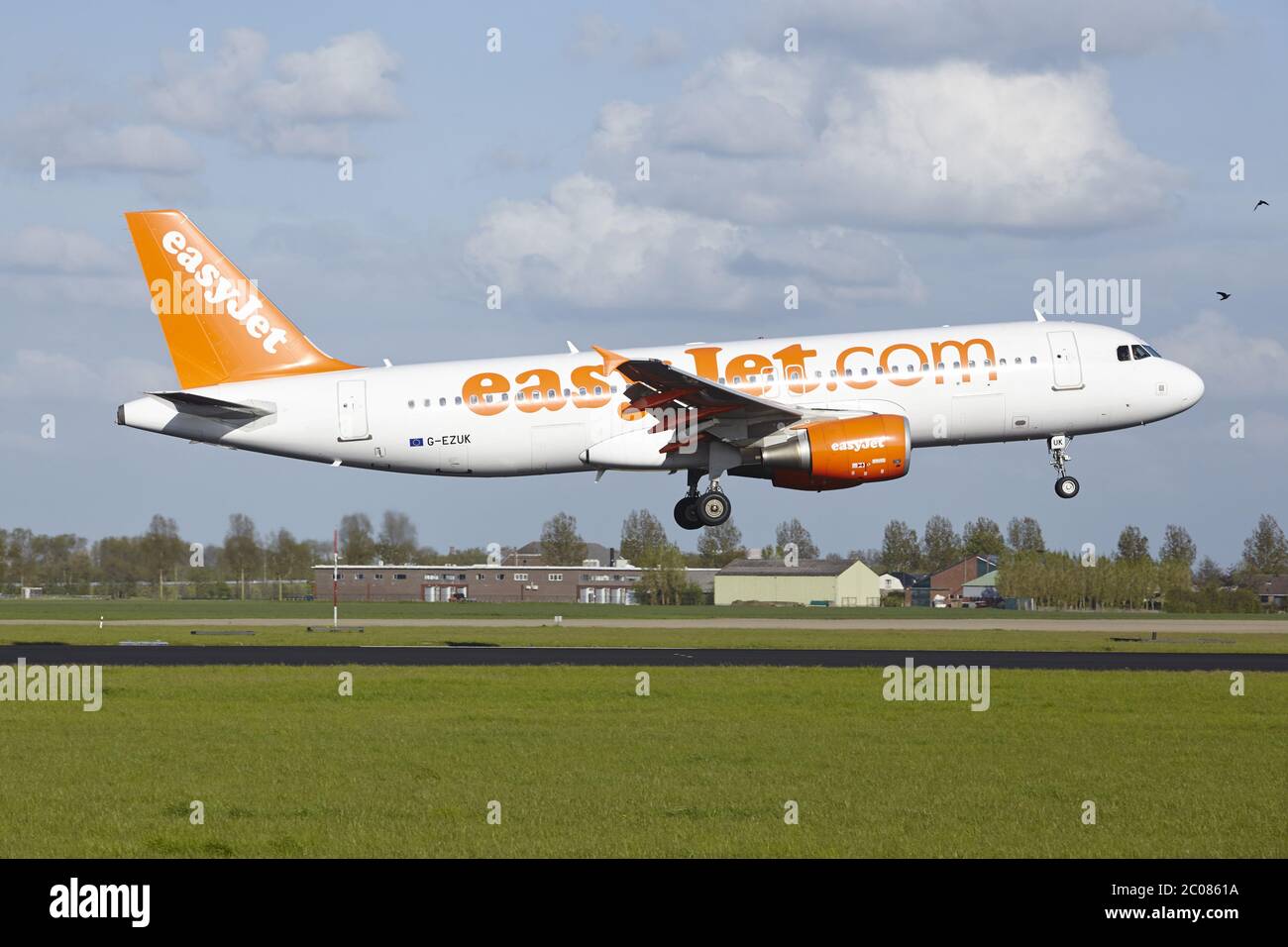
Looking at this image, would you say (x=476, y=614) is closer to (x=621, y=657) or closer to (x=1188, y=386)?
(x=621, y=657)

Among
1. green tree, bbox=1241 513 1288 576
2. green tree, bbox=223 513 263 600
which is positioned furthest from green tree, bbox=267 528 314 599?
green tree, bbox=1241 513 1288 576

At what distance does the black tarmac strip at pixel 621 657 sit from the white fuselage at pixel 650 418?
5.15 metres

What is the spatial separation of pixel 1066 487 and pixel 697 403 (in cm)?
1010

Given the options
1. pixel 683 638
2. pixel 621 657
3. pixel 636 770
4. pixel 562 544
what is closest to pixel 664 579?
pixel 562 544

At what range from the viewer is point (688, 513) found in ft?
141

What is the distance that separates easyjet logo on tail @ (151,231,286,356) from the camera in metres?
43.2

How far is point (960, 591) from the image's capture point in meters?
136

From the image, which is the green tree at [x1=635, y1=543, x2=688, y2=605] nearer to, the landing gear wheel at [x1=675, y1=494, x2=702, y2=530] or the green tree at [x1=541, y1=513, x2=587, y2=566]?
the green tree at [x1=541, y1=513, x2=587, y2=566]

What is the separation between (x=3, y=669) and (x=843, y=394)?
21.2 m

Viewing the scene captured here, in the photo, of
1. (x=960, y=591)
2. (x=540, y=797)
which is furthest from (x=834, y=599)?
(x=540, y=797)

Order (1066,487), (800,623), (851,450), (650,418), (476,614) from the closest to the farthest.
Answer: (851,450) < (650,418) < (1066,487) < (800,623) < (476,614)

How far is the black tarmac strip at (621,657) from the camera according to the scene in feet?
134
